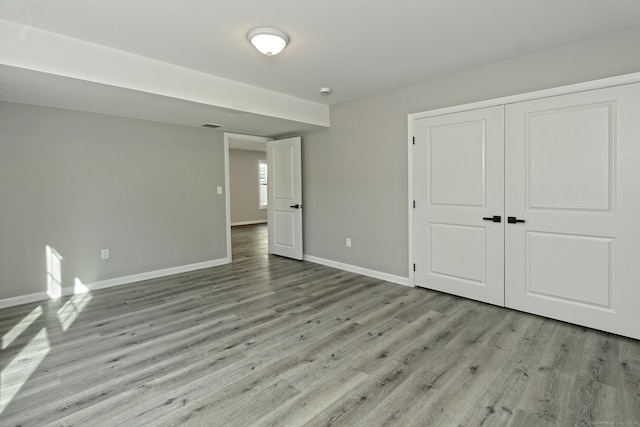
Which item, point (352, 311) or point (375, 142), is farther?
point (375, 142)

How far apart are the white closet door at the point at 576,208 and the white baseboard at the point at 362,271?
1212mm

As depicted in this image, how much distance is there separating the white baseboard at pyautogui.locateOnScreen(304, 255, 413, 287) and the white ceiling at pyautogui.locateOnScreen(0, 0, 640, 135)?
2.46 metres

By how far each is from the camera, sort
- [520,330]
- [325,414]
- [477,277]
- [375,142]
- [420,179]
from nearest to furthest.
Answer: [325,414], [520,330], [477,277], [420,179], [375,142]

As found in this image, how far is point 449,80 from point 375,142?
1128 mm

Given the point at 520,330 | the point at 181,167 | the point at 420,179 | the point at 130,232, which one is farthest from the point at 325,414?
the point at 181,167

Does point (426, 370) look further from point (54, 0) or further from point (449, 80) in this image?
point (54, 0)

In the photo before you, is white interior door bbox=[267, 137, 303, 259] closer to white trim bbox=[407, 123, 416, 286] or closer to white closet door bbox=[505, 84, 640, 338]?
white trim bbox=[407, 123, 416, 286]

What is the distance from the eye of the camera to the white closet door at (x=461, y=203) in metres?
3.24

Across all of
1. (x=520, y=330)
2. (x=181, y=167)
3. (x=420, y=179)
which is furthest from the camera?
(x=181, y=167)

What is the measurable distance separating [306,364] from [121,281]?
3138 mm

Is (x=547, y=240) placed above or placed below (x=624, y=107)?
below

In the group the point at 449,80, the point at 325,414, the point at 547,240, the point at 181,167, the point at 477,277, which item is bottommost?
the point at 325,414

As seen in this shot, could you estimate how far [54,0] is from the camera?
209 centimetres

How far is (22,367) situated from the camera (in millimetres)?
2256
